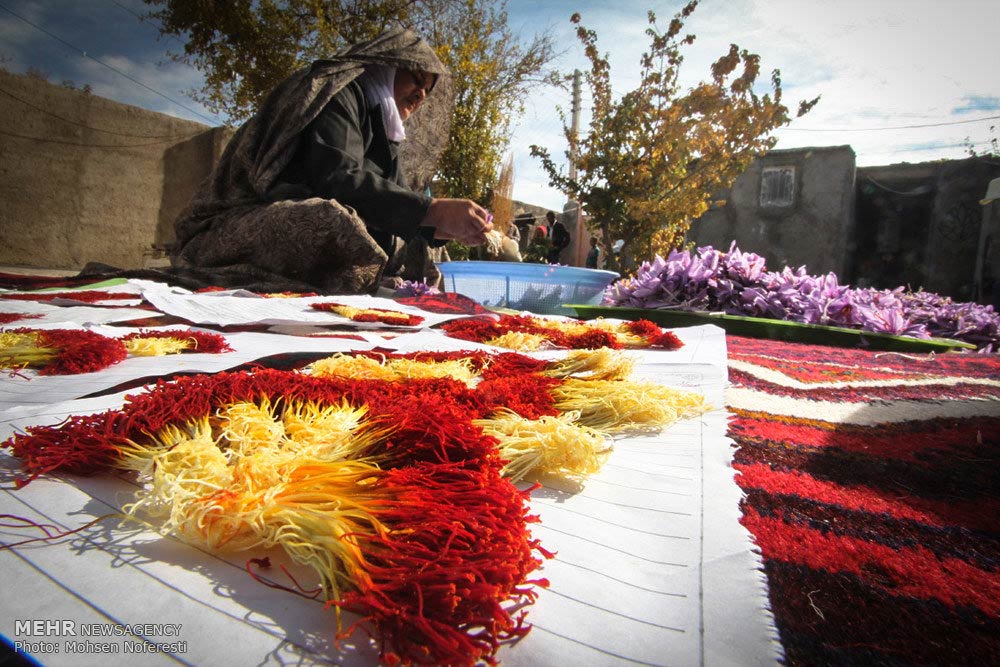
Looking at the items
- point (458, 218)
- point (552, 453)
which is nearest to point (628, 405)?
point (552, 453)

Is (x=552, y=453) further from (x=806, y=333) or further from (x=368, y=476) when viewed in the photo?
(x=806, y=333)

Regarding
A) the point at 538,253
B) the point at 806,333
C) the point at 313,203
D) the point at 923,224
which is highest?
the point at 923,224

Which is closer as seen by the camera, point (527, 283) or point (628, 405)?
point (628, 405)

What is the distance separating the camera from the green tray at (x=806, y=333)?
7.22 ft

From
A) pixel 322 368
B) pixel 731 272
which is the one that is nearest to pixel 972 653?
pixel 322 368

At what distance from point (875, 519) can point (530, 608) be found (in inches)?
15.7

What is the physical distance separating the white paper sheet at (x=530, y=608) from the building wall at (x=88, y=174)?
205 inches

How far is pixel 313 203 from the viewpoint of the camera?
8.08 feet

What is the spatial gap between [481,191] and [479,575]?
6.46 metres

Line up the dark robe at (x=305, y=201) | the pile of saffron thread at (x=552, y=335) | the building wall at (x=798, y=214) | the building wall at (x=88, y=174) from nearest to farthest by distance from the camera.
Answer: the pile of saffron thread at (x=552, y=335) → the dark robe at (x=305, y=201) → the building wall at (x=88, y=174) → the building wall at (x=798, y=214)

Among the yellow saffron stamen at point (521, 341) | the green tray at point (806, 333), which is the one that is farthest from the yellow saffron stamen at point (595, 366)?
the green tray at point (806, 333)

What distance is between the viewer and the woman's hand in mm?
2676

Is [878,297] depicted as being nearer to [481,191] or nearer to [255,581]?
[255,581]

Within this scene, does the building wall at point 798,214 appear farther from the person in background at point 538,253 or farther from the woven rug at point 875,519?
the woven rug at point 875,519
